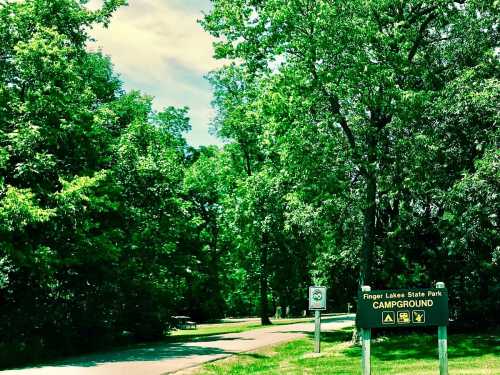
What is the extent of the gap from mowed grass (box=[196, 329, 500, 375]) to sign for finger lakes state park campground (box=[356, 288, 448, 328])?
2.93m

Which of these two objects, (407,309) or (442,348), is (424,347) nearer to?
(442,348)

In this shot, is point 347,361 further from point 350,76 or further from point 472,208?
point 350,76

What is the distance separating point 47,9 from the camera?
21.3 metres

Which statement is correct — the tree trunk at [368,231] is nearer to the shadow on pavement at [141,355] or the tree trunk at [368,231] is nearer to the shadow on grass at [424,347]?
the shadow on grass at [424,347]

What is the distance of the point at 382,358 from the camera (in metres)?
16.7

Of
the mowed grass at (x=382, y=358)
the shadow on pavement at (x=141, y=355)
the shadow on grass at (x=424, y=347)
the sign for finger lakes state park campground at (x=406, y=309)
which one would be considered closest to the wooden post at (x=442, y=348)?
the sign for finger lakes state park campground at (x=406, y=309)

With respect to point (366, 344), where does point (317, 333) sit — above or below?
below

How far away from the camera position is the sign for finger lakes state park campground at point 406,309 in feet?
35.2

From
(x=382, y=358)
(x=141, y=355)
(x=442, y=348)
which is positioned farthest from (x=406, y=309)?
(x=141, y=355)

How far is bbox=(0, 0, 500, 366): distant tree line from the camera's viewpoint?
1819 centimetres

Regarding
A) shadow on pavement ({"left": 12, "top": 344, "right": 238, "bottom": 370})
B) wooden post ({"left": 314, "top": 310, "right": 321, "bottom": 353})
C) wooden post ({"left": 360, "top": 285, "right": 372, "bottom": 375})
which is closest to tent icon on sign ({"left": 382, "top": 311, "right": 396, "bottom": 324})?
wooden post ({"left": 360, "top": 285, "right": 372, "bottom": 375})

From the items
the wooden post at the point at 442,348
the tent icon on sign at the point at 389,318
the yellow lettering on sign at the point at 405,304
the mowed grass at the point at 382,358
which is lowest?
the mowed grass at the point at 382,358

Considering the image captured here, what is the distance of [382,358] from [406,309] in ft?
21.2

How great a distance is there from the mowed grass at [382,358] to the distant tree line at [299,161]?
9.45 feet
